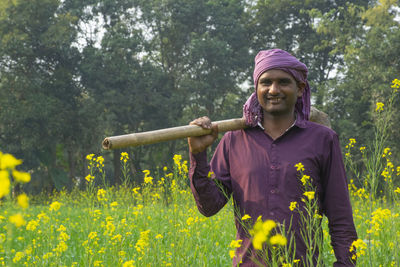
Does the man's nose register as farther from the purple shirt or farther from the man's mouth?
the purple shirt

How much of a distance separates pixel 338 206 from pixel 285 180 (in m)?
0.26

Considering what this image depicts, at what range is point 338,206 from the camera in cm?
209

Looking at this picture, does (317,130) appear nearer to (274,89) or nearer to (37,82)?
(274,89)

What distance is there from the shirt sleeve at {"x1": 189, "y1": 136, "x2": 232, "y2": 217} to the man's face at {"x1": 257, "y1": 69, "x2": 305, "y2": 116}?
33cm

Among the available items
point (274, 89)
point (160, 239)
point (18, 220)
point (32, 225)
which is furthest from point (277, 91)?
point (32, 225)

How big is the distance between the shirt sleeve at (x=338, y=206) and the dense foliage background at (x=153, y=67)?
16832 mm

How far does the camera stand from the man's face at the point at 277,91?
2.15 metres

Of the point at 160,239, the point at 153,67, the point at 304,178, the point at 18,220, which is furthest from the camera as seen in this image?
the point at 153,67

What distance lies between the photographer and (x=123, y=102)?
2375 cm

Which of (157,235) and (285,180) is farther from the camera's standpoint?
(157,235)

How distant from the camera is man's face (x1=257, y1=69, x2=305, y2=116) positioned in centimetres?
215

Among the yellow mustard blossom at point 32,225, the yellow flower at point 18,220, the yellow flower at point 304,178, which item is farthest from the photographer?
the yellow mustard blossom at point 32,225

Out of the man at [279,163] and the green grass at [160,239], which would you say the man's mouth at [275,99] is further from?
the green grass at [160,239]

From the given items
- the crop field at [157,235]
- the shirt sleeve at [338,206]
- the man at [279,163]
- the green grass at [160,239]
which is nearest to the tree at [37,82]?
the crop field at [157,235]
